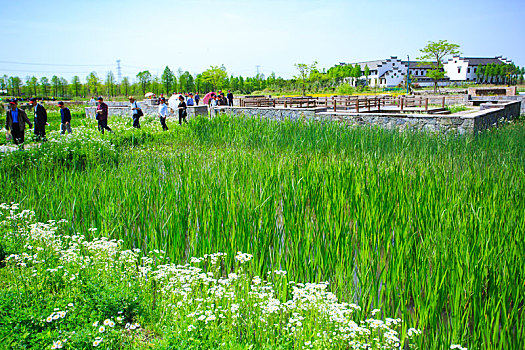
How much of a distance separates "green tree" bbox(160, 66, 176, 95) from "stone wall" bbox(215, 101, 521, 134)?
51765 mm

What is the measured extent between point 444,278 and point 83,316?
3.04 metres

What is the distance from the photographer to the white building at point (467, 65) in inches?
→ 3656

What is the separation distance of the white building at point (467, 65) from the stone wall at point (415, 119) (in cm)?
8852

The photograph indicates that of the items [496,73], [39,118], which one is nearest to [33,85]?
[39,118]

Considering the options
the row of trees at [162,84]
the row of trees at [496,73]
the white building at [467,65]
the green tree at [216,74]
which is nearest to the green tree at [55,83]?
the row of trees at [162,84]

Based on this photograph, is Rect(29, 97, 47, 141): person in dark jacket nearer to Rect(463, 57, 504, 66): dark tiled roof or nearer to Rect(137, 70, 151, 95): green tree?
Rect(137, 70, 151, 95): green tree

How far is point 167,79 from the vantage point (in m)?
65.4

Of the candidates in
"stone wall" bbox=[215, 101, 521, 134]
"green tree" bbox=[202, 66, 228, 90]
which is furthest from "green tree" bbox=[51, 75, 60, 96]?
"stone wall" bbox=[215, 101, 521, 134]

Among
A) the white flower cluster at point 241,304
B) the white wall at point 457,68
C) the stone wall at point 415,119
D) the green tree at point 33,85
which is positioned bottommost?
the white flower cluster at point 241,304

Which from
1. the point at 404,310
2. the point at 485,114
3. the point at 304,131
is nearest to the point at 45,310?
the point at 404,310

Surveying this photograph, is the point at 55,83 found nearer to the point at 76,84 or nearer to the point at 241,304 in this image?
the point at 76,84

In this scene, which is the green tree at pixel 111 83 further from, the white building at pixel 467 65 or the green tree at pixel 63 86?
the white building at pixel 467 65

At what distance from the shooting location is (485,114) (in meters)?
12.2

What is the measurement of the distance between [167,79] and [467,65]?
7277cm
